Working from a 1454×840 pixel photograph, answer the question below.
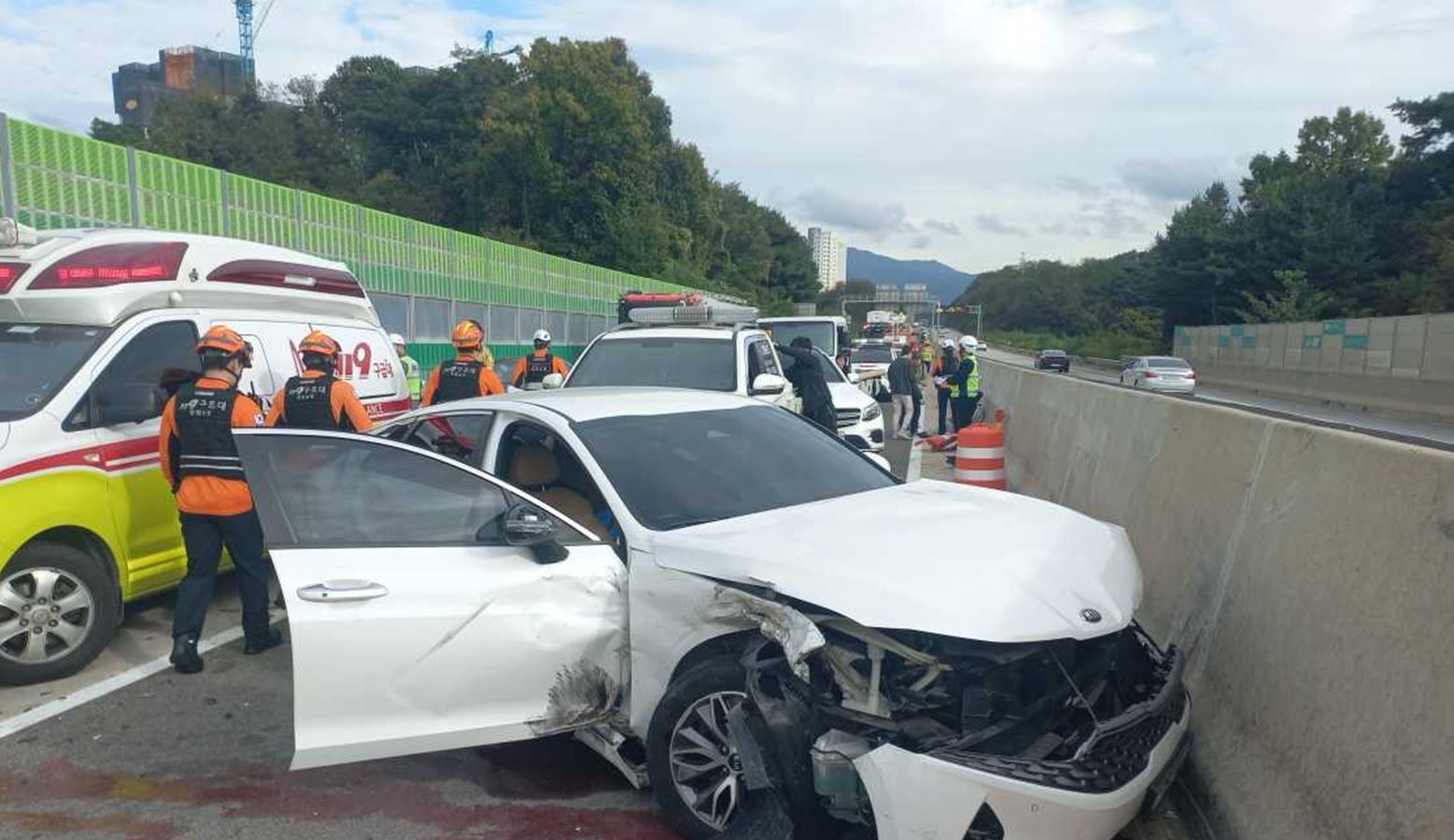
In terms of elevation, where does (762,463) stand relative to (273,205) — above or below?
below

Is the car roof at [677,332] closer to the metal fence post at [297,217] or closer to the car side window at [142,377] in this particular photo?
the car side window at [142,377]

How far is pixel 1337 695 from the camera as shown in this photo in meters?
3.01

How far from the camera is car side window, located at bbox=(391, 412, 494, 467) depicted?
4762 millimetres

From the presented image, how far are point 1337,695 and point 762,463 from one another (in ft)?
7.84

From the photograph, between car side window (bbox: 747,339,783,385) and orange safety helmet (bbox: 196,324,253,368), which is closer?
orange safety helmet (bbox: 196,324,253,368)

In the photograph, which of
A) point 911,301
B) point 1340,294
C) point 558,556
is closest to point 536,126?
point 1340,294

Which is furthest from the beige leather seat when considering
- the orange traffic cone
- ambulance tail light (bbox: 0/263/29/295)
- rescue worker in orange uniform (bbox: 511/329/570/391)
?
rescue worker in orange uniform (bbox: 511/329/570/391)

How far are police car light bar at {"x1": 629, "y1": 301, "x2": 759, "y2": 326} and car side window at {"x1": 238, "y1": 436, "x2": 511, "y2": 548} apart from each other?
7.73 meters

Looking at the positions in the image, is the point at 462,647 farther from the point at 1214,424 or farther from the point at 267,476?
the point at 1214,424

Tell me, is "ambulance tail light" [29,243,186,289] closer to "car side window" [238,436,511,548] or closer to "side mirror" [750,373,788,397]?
"car side window" [238,436,511,548]

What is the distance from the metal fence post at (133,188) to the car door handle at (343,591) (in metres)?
13.0

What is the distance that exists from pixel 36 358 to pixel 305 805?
3.31 meters

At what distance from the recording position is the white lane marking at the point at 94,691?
4754mm

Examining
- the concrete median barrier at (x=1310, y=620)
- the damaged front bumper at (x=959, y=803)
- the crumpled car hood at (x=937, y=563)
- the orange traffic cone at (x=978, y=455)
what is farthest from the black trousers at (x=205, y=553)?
the orange traffic cone at (x=978, y=455)
